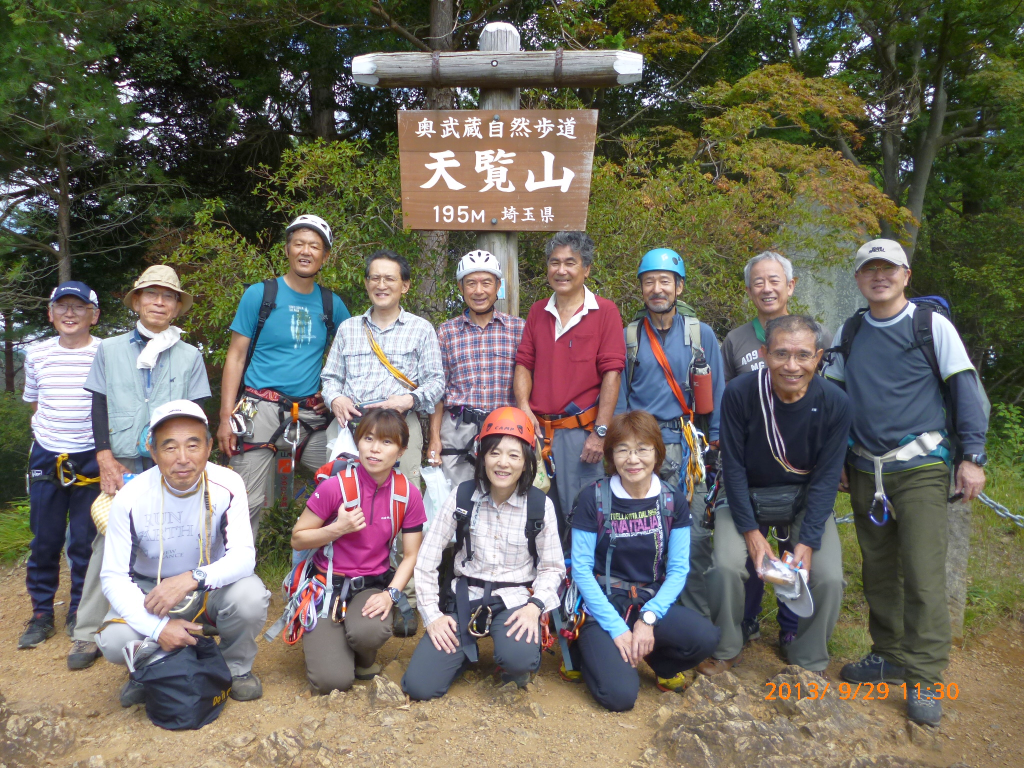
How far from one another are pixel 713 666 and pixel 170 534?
2847 millimetres

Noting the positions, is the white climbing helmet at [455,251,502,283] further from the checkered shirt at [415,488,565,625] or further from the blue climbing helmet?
the checkered shirt at [415,488,565,625]

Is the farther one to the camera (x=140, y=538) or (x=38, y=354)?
(x=38, y=354)

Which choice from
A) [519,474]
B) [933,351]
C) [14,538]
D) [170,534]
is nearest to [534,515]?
[519,474]

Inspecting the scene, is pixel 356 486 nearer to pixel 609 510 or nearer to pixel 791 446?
pixel 609 510

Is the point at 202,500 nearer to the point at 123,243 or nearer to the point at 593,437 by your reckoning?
the point at 593,437

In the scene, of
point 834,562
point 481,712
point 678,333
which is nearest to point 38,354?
point 481,712

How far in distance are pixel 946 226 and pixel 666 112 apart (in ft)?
18.6

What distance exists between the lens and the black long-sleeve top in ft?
11.5

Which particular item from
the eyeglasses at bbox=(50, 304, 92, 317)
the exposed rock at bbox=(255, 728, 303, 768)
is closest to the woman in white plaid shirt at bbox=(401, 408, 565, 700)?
the exposed rock at bbox=(255, 728, 303, 768)

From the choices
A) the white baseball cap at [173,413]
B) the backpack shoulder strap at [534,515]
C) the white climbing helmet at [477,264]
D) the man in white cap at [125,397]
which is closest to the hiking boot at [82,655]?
the man in white cap at [125,397]

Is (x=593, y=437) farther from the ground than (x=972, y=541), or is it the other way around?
(x=593, y=437)

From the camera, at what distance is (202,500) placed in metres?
3.35

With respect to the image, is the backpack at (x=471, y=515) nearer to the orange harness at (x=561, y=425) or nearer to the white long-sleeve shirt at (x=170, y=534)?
the orange harness at (x=561, y=425)

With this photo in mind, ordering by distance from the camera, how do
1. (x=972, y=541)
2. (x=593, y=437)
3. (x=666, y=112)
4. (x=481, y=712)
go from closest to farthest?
(x=481, y=712), (x=593, y=437), (x=972, y=541), (x=666, y=112)
